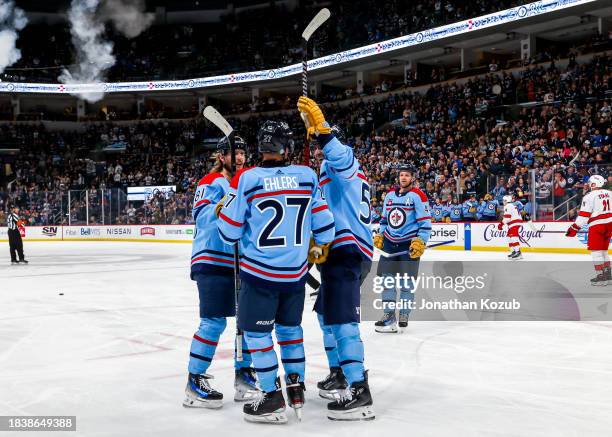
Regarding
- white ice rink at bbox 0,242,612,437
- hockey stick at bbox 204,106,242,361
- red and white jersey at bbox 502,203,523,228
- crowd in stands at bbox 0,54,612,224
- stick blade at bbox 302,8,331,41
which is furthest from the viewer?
crowd in stands at bbox 0,54,612,224

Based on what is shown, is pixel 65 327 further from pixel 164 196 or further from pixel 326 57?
pixel 326 57

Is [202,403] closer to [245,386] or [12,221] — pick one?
[245,386]

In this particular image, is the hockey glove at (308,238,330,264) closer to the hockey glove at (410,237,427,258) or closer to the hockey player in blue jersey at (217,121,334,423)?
the hockey player in blue jersey at (217,121,334,423)

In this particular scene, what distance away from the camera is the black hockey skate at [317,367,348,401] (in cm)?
400

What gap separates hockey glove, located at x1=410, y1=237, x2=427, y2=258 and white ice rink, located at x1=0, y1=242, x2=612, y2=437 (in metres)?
0.74

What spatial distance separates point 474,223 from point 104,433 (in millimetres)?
14810

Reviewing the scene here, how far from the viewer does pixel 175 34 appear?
38.5 metres

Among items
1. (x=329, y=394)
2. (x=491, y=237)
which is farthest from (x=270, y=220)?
(x=491, y=237)

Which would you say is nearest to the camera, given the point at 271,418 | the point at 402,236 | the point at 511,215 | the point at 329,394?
the point at 271,418

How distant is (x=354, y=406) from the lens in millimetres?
3545

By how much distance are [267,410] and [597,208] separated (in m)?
7.96

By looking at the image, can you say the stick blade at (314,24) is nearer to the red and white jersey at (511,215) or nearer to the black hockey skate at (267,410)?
the black hockey skate at (267,410)

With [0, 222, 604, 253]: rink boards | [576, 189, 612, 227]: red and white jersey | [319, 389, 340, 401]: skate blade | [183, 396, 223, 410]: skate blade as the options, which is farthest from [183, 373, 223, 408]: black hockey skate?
[0, 222, 604, 253]: rink boards

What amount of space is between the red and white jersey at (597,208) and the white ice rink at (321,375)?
385 cm
